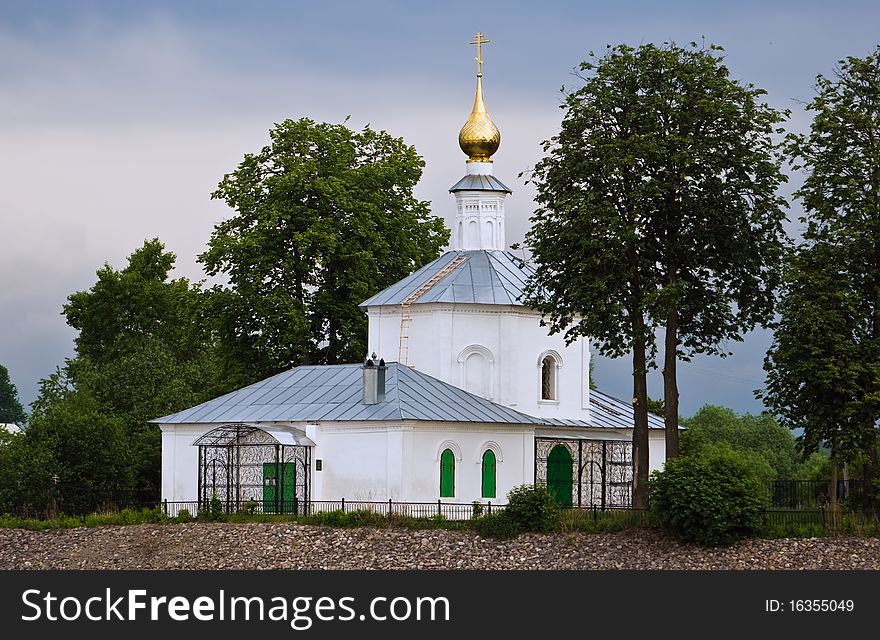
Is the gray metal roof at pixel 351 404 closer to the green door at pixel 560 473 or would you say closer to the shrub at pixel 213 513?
the green door at pixel 560 473

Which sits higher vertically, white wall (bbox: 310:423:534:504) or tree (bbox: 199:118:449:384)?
tree (bbox: 199:118:449:384)

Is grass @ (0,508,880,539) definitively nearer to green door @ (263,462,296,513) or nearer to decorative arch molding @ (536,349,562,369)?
green door @ (263,462,296,513)

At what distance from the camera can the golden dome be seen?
49781mm

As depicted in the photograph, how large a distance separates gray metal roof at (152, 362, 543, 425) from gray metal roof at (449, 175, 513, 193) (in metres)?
6.58

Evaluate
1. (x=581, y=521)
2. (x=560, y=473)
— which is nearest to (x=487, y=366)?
(x=560, y=473)

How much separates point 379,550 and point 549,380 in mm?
11132

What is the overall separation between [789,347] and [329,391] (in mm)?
12771

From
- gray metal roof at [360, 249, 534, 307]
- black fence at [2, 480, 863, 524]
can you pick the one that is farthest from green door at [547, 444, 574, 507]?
gray metal roof at [360, 249, 534, 307]

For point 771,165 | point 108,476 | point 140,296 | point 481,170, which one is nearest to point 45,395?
point 140,296

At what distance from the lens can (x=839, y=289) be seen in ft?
128

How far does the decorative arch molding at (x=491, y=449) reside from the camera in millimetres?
43531

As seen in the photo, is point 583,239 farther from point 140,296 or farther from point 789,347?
point 140,296

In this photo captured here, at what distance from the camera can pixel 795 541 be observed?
120 feet

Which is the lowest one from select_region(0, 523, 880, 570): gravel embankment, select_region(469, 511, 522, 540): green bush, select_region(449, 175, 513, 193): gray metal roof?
select_region(0, 523, 880, 570): gravel embankment
